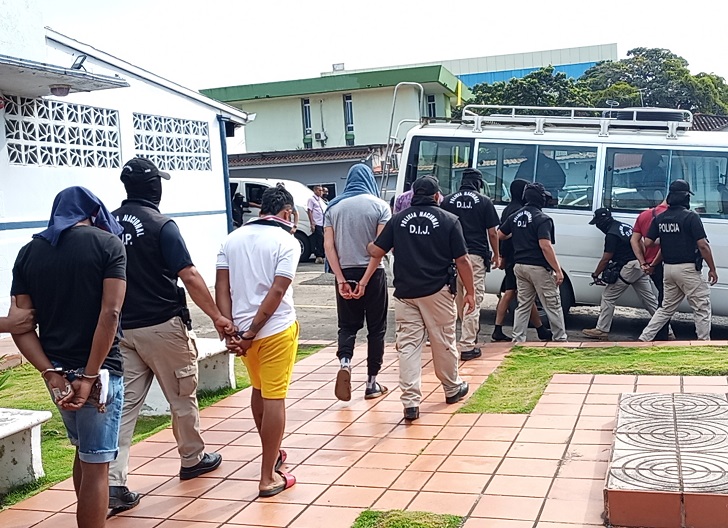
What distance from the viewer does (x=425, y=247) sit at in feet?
19.7

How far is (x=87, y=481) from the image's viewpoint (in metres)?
3.77

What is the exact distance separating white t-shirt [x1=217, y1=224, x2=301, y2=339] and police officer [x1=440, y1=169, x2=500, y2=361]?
350 cm

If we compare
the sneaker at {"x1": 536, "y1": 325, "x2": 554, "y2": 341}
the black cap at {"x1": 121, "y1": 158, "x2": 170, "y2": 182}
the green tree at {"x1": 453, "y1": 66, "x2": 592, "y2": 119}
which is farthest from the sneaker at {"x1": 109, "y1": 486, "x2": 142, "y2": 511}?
the green tree at {"x1": 453, "y1": 66, "x2": 592, "y2": 119}

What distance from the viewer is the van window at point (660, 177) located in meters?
9.08

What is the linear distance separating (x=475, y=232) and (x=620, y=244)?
1.94 metres

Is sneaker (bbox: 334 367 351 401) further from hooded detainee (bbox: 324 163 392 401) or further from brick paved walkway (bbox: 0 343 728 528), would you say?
hooded detainee (bbox: 324 163 392 401)

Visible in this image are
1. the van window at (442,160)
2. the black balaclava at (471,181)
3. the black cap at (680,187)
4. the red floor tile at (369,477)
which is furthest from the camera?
the van window at (442,160)

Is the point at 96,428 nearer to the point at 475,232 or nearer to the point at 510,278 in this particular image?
the point at 475,232

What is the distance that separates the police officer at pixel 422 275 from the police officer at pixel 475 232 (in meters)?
1.76

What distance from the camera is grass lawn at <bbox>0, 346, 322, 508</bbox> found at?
498cm

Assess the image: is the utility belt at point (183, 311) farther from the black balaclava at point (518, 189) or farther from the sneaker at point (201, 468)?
the black balaclava at point (518, 189)

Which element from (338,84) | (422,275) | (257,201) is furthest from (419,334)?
(338,84)

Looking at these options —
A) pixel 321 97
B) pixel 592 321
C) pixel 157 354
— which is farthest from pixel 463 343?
pixel 321 97

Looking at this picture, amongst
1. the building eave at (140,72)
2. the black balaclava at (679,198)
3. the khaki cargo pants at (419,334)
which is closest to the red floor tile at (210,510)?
the khaki cargo pants at (419,334)
